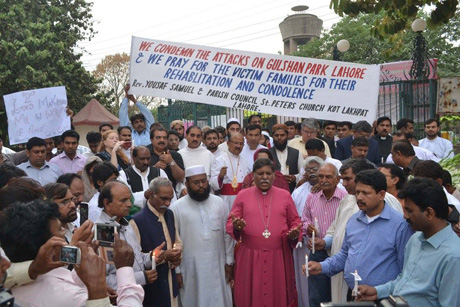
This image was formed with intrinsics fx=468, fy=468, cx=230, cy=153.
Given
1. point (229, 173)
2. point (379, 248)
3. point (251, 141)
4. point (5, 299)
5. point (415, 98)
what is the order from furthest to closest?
point (415, 98)
point (251, 141)
point (229, 173)
point (379, 248)
point (5, 299)

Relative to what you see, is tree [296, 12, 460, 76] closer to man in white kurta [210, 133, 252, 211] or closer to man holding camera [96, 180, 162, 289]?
man in white kurta [210, 133, 252, 211]

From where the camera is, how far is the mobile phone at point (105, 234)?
287 cm

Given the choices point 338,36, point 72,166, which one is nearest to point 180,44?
point 72,166

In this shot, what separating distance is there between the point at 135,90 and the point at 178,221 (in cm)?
370

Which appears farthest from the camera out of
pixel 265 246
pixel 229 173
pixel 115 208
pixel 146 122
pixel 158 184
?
pixel 146 122

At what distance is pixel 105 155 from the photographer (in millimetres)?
6484

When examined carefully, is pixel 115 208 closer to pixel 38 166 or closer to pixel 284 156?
pixel 38 166

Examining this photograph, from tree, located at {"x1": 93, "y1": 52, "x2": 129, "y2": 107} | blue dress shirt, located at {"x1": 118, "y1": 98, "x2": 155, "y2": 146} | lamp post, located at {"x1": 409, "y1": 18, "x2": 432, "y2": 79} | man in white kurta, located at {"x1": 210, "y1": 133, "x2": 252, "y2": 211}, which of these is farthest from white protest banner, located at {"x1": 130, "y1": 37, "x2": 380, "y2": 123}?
tree, located at {"x1": 93, "y1": 52, "x2": 129, "y2": 107}

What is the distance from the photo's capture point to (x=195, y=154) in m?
7.02

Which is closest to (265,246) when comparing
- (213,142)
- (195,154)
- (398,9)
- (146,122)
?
(195,154)

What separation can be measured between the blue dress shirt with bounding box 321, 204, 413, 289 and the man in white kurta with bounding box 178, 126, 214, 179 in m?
3.47

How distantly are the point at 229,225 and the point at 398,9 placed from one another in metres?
3.27

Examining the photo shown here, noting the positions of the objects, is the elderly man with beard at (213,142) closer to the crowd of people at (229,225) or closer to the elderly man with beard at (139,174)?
the crowd of people at (229,225)

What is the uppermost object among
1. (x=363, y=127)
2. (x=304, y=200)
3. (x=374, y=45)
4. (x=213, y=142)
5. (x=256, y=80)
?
(x=374, y=45)
